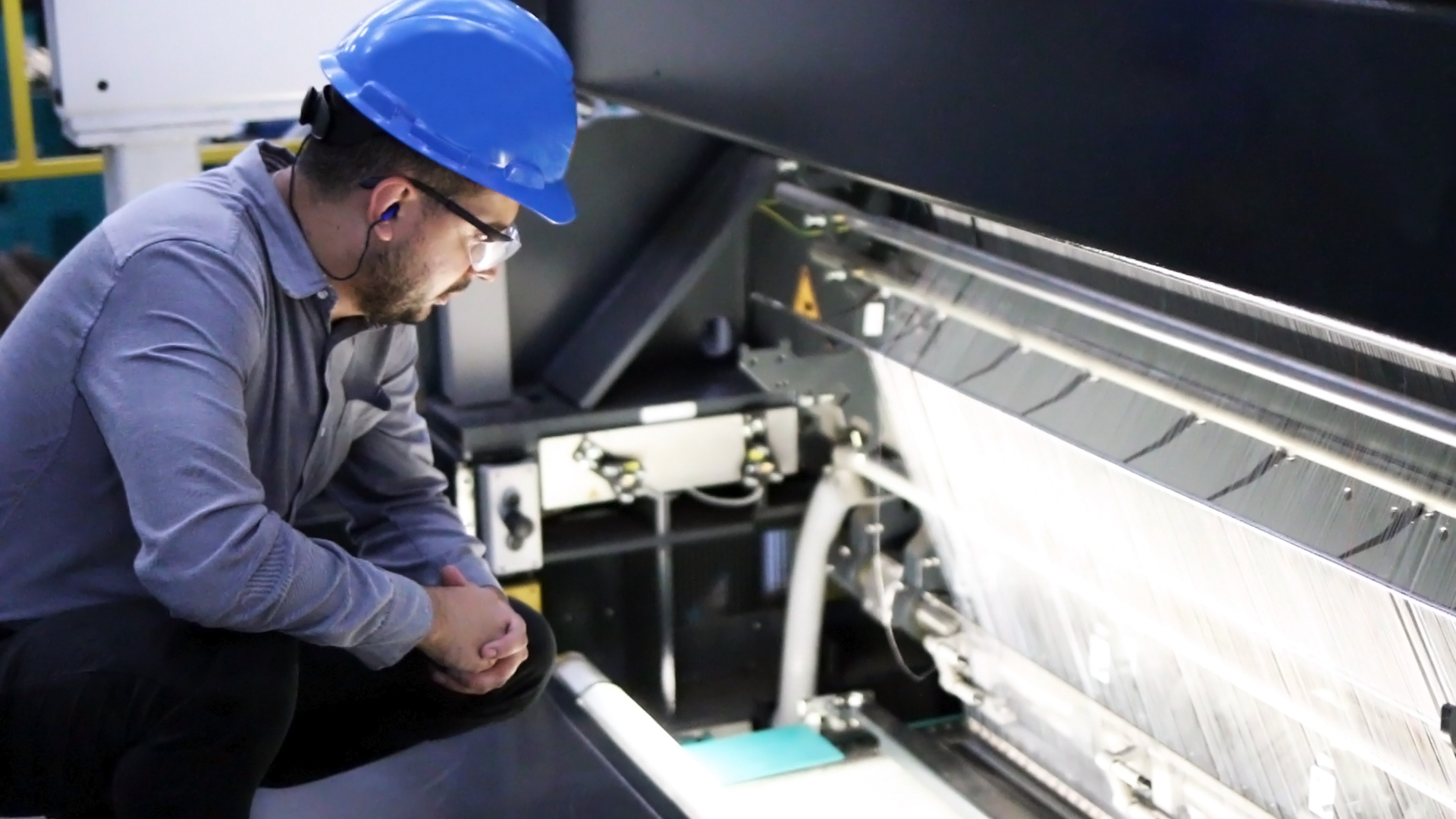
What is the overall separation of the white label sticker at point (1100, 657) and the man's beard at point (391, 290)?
77 centimetres

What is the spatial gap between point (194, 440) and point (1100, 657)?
36.8 inches

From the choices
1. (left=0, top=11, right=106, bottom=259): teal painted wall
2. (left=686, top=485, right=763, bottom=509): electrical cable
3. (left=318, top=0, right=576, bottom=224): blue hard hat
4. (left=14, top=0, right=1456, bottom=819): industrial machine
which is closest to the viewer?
(left=14, top=0, right=1456, bottom=819): industrial machine

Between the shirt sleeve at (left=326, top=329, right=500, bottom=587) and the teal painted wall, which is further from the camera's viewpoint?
the teal painted wall

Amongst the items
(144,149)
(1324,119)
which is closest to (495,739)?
(144,149)

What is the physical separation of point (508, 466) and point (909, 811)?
68cm

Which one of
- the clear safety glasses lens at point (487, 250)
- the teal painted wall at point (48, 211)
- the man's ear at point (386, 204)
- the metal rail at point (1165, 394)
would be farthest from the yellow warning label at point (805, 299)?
the teal painted wall at point (48, 211)

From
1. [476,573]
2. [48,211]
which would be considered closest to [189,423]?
[476,573]

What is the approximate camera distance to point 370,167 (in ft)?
4.39

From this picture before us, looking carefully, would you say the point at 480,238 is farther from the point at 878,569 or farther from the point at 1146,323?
the point at 878,569

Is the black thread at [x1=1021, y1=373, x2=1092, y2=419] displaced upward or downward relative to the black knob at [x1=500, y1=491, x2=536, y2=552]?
upward

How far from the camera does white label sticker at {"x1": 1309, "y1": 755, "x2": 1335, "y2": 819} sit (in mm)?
1360

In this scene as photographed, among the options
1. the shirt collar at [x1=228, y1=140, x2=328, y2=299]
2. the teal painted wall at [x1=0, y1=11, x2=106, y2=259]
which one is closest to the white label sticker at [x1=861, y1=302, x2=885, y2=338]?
the shirt collar at [x1=228, y1=140, x2=328, y2=299]

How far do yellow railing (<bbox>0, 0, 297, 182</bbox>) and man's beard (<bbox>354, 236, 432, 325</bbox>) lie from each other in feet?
2.38

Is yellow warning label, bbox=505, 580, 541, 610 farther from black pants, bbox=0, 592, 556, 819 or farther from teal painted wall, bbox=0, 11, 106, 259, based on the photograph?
teal painted wall, bbox=0, 11, 106, 259
